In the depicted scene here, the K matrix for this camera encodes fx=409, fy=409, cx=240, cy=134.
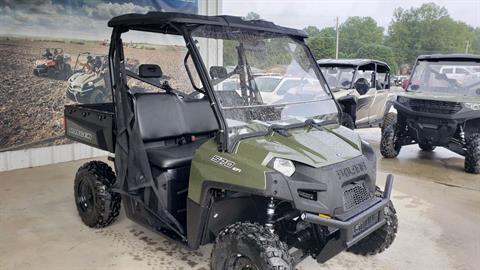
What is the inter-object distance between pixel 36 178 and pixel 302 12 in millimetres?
21950

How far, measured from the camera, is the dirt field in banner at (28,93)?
5.10 metres

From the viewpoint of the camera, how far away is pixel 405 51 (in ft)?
118

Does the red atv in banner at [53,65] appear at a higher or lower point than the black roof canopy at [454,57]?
lower

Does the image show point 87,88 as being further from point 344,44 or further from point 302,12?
point 344,44

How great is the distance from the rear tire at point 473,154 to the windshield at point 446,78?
735mm

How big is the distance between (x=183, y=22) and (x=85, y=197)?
6.20 feet

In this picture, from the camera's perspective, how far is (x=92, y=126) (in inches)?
129

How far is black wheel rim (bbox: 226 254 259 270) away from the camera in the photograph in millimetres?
2161

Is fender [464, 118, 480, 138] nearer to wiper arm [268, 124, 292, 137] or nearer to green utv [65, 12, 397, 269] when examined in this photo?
green utv [65, 12, 397, 269]

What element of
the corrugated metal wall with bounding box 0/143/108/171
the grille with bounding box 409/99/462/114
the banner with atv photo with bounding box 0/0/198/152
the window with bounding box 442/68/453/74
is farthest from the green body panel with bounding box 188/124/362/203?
the window with bounding box 442/68/453/74

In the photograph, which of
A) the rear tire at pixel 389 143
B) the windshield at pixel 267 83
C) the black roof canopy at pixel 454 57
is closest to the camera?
the windshield at pixel 267 83

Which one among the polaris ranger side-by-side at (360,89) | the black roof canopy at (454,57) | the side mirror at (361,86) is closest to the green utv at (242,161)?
the black roof canopy at (454,57)

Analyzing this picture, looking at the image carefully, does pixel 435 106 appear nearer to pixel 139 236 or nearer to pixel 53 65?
pixel 139 236

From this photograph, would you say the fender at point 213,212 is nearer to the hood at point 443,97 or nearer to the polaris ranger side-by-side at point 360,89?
the hood at point 443,97
